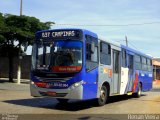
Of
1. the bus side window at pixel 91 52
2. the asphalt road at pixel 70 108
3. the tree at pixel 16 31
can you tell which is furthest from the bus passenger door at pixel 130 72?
the tree at pixel 16 31

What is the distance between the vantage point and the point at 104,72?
17.2 metres

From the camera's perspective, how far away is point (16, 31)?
1470 inches

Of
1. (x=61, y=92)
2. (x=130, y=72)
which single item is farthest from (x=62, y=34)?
(x=130, y=72)

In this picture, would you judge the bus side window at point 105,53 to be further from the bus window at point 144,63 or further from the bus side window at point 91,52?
the bus window at point 144,63

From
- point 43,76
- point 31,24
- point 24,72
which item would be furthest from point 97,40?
point 24,72

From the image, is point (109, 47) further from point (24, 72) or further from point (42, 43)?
point (24, 72)

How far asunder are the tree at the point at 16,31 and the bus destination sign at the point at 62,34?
21.8m

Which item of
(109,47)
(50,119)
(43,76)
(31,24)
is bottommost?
(50,119)

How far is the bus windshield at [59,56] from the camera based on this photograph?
49.3ft

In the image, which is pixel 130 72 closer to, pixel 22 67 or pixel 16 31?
pixel 16 31

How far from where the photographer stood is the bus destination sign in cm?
1532

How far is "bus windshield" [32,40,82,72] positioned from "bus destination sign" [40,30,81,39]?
20cm

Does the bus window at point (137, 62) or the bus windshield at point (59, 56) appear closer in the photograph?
the bus windshield at point (59, 56)

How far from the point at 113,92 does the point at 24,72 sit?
108ft
